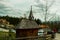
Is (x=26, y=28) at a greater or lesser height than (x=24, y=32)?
greater

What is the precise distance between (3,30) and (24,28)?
3.62 ft

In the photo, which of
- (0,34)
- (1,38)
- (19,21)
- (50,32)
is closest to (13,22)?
(19,21)

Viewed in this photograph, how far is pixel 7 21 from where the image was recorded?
8.28 metres

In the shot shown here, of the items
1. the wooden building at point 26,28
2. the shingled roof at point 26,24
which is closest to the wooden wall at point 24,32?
the wooden building at point 26,28

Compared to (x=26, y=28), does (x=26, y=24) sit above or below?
above

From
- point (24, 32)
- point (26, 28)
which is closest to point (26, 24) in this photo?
point (26, 28)

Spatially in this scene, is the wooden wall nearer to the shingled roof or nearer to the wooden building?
the wooden building

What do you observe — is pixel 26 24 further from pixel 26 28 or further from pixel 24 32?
pixel 24 32

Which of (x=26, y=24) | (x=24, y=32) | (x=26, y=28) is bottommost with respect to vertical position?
→ (x=24, y=32)

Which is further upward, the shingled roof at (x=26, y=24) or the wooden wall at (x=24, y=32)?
the shingled roof at (x=26, y=24)

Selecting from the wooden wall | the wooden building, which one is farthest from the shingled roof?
the wooden wall

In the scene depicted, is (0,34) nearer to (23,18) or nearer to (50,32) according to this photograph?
(23,18)

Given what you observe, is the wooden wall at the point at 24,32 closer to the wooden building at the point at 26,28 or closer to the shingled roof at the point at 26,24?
the wooden building at the point at 26,28

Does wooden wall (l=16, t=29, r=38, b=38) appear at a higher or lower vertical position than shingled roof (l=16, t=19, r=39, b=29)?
lower
